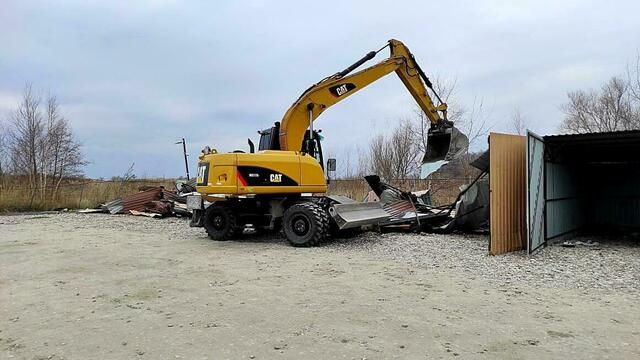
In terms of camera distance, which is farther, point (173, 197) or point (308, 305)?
point (173, 197)

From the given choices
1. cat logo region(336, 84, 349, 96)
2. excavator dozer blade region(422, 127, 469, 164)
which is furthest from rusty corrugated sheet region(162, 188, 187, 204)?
excavator dozer blade region(422, 127, 469, 164)

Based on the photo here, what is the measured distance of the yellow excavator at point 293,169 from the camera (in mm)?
10781

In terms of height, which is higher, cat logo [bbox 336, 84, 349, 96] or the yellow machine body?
cat logo [bbox 336, 84, 349, 96]

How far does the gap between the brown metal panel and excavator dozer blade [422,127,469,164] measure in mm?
1716

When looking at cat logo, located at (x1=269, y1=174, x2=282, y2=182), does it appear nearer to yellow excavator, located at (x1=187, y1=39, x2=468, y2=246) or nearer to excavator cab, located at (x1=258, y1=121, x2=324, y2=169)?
yellow excavator, located at (x1=187, y1=39, x2=468, y2=246)

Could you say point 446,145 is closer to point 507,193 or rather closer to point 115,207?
point 507,193

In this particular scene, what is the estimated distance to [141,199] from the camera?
773 inches

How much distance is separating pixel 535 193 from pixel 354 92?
5056 mm

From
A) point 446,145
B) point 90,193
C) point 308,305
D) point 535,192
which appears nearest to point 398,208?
point 446,145

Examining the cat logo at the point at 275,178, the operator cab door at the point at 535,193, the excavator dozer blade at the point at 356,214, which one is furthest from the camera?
the cat logo at the point at 275,178

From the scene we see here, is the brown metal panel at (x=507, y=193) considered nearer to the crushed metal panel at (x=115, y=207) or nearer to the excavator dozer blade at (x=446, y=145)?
the excavator dozer blade at (x=446, y=145)

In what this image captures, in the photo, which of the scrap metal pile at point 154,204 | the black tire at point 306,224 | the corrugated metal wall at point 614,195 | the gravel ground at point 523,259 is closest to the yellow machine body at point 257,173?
the black tire at point 306,224

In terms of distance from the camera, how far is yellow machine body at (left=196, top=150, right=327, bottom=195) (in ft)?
35.4

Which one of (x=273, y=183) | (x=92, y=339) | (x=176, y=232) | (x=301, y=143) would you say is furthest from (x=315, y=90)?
(x=92, y=339)
